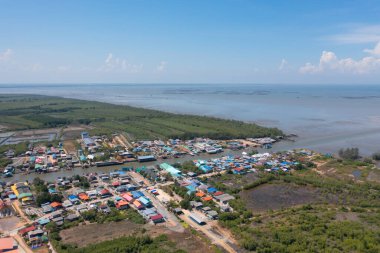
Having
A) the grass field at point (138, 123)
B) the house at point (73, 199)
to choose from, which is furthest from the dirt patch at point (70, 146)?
Result: the house at point (73, 199)

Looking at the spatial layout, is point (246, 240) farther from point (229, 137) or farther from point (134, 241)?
point (229, 137)

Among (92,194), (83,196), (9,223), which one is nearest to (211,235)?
(92,194)

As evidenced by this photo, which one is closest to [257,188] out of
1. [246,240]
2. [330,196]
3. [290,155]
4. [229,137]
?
[330,196]

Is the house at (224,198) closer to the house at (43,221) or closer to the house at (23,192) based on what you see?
the house at (43,221)

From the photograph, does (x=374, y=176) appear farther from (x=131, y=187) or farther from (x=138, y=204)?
(x=131, y=187)

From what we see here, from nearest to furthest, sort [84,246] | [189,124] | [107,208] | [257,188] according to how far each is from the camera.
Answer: [84,246]
[107,208]
[257,188]
[189,124]

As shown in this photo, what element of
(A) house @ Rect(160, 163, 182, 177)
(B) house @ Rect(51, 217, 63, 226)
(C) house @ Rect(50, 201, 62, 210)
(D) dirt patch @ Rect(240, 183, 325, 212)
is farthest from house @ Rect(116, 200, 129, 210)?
(D) dirt patch @ Rect(240, 183, 325, 212)
